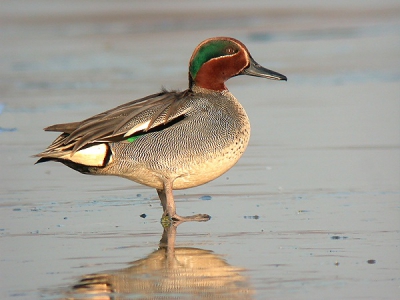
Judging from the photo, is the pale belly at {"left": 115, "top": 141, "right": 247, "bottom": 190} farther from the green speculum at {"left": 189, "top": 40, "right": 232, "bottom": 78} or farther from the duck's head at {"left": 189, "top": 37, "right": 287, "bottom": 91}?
the green speculum at {"left": 189, "top": 40, "right": 232, "bottom": 78}

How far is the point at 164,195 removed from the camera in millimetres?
7594

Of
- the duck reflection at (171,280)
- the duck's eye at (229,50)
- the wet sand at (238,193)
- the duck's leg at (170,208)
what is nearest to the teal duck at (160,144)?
the duck's leg at (170,208)

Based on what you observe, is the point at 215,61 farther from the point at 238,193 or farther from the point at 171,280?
the point at 171,280

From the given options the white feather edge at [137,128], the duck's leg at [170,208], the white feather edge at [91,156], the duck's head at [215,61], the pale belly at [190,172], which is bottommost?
the duck's leg at [170,208]

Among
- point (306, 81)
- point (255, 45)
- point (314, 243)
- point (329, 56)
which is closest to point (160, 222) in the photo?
point (314, 243)

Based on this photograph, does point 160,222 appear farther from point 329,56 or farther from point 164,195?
point 329,56

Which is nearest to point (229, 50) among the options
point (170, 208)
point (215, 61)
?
point (215, 61)

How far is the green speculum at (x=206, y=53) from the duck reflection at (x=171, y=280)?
6.98 feet

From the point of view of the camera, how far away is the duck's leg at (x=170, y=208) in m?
7.13

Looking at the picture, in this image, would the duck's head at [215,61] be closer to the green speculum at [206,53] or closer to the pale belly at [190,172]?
the green speculum at [206,53]

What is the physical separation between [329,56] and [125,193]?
9.00m

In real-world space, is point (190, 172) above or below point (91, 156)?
below

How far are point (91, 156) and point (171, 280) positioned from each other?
1976mm

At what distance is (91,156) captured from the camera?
729 centimetres
